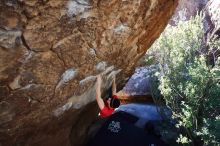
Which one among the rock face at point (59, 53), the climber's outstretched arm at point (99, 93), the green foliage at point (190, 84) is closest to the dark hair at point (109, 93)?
the rock face at point (59, 53)

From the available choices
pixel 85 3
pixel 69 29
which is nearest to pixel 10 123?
pixel 69 29

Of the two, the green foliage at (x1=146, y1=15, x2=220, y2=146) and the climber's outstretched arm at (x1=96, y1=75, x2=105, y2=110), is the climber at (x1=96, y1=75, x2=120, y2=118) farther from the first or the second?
the green foliage at (x1=146, y1=15, x2=220, y2=146)

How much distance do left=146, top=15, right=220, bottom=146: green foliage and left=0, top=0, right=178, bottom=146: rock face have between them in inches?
49.4

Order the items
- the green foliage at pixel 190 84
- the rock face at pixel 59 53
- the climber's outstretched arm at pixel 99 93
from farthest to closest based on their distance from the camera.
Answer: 1. the green foliage at pixel 190 84
2. the climber's outstretched arm at pixel 99 93
3. the rock face at pixel 59 53

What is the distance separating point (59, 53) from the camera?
3.72 m

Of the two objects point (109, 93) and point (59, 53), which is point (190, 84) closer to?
point (109, 93)

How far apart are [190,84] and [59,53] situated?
2869 mm

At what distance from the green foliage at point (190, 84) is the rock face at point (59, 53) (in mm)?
1255

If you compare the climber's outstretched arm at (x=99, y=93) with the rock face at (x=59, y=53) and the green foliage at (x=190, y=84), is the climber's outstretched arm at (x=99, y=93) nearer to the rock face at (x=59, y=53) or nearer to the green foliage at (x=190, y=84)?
the rock face at (x=59, y=53)

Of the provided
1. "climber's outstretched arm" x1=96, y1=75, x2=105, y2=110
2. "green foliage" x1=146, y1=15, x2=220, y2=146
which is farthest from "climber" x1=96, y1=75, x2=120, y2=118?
"green foliage" x1=146, y1=15, x2=220, y2=146

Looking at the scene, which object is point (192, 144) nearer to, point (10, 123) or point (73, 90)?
point (73, 90)

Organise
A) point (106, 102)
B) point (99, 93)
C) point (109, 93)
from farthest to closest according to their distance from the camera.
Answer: point (109, 93) → point (106, 102) → point (99, 93)

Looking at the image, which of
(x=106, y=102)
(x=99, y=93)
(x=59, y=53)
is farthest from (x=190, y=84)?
(x=59, y=53)

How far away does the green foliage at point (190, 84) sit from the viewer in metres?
5.80
